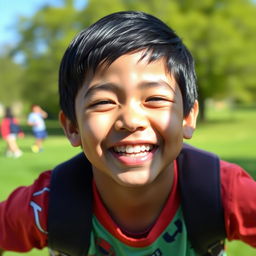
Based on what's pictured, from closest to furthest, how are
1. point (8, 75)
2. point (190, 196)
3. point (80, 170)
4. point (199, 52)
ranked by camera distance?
point (190, 196)
point (80, 170)
point (199, 52)
point (8, 75)

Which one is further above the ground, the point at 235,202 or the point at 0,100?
the point at 235,202

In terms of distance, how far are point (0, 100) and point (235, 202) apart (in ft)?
183

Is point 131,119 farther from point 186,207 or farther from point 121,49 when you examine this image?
point 186,207

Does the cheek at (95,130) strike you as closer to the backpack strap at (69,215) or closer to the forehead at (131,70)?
the forehead at (131,70)

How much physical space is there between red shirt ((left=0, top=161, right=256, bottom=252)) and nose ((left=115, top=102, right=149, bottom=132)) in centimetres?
51

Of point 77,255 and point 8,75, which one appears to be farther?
point 8,75

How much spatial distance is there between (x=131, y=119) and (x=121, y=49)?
301 millimetres

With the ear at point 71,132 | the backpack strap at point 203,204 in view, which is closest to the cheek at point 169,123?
the backpack strap at point 203,204

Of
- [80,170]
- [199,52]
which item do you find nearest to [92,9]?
[199,52]

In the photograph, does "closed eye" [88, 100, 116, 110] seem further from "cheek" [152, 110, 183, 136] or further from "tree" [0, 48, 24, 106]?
"tree" [0, 48, 24, 106]

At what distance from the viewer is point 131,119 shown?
1695 millimetres

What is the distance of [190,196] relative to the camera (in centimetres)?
195

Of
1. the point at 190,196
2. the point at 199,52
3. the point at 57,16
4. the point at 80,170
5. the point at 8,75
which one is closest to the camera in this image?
the point at 190,196

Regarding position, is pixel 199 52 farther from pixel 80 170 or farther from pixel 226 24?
pixel 80 170
